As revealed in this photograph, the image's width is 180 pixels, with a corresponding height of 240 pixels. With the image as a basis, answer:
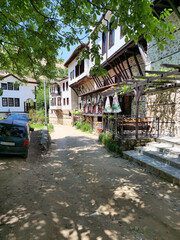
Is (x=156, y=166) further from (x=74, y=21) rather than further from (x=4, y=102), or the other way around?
(x=4, y=102)

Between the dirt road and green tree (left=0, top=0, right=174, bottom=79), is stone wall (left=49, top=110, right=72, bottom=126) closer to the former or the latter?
green tree (left=0, top=0, right=174, bottom=79)

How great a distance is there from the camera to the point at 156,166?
5.79 m

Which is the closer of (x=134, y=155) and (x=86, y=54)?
(x=86, y=54)

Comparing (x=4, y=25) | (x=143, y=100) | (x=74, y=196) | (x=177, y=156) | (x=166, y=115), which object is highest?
(x=4, y=25)

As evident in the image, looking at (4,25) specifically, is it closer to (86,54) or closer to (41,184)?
(86,54)

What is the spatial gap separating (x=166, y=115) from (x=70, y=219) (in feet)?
27.2

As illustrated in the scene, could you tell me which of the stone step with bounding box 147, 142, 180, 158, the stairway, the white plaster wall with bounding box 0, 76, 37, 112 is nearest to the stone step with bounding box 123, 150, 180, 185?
the stairway

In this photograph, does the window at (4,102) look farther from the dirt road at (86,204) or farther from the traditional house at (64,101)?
the dirt road at (86,204)

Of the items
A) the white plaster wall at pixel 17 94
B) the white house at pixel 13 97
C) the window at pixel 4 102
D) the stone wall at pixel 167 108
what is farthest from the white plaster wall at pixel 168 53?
the window at pixel 4 102

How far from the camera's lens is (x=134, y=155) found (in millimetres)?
7395

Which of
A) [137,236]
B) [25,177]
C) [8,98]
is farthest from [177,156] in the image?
[8,98]

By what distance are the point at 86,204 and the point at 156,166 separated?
344cm

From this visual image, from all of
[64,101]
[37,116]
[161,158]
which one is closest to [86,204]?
[161,158]

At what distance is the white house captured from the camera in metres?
30.0
